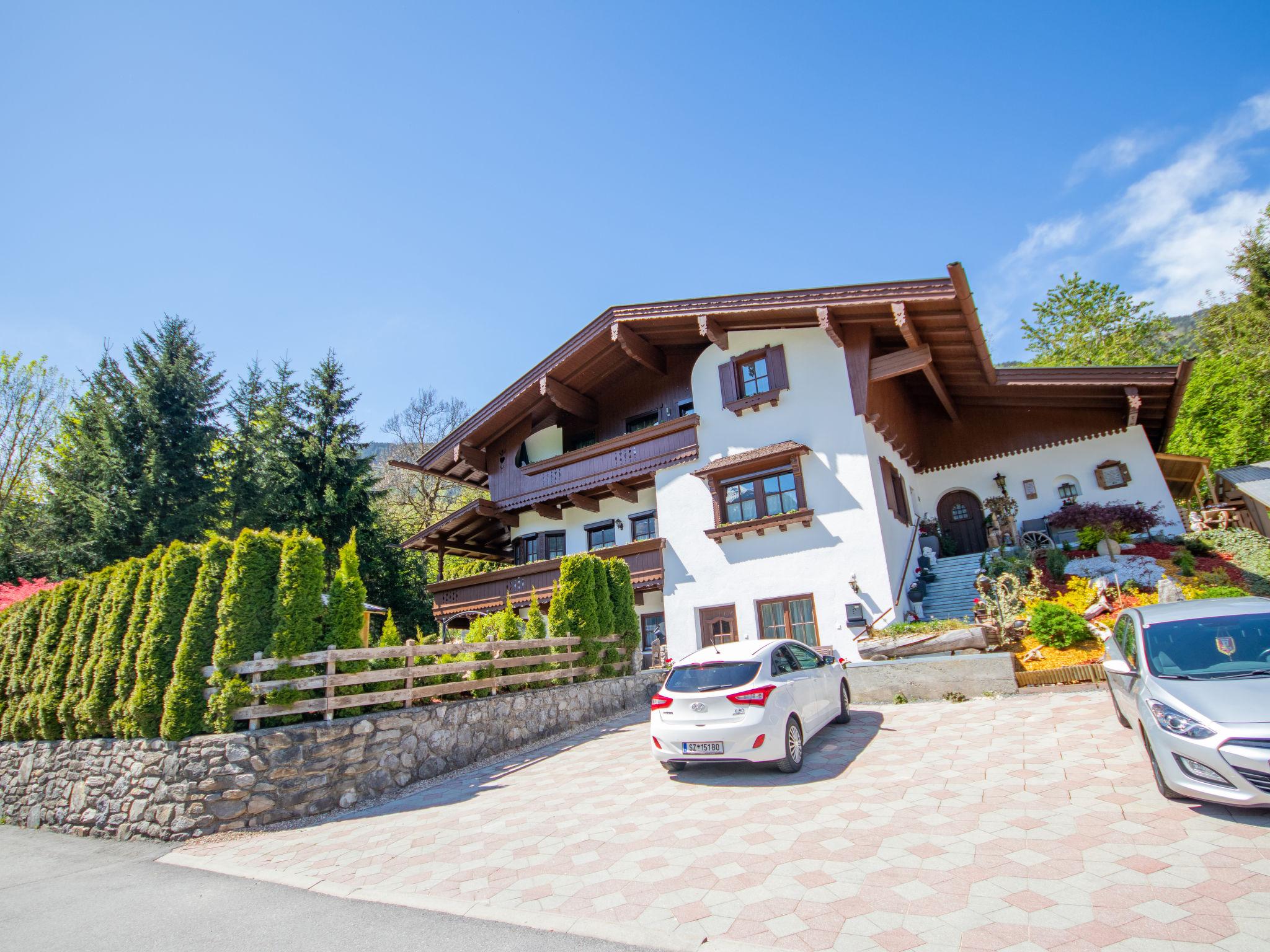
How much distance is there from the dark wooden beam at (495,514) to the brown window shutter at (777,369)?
11.0 metres

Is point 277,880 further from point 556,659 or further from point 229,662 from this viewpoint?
point 556,659

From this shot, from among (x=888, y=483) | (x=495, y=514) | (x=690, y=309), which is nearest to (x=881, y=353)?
(x=888, y=483)

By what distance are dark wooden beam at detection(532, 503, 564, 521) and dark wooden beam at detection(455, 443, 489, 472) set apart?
3.33m

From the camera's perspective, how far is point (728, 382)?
60.6 feet

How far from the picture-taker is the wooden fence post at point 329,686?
28.8ft

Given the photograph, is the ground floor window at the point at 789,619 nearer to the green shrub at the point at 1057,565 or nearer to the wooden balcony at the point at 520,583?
the wooden balcony at the point at 520,583

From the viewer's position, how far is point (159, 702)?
8922 millimetres

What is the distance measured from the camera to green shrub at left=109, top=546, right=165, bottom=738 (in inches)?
372

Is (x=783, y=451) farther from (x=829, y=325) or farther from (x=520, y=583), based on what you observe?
(x=520, y=583)

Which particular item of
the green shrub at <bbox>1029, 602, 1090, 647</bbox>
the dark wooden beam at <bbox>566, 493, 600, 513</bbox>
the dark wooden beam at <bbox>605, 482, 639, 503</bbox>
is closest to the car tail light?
the green shrub at <bbox>1029, 602, 1090, 647</bbox>

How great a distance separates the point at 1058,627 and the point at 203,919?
1321 cm

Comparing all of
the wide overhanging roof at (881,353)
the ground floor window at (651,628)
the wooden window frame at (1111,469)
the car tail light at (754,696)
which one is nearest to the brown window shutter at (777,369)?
the wide overhanging roof at (881,353)

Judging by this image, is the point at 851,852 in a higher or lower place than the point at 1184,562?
lower

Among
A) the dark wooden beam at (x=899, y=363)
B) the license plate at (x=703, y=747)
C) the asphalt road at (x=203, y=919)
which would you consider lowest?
the asphalt road at (x=203, y=919)
